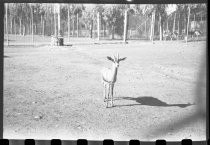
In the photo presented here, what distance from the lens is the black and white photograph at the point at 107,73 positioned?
5.88 metres

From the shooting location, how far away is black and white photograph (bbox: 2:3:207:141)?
588 cm

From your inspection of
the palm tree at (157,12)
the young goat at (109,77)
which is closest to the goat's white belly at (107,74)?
the young goat at (109,77)

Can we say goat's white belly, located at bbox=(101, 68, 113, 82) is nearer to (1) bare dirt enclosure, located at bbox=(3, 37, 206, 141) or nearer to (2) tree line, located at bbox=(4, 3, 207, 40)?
(1) bare dirt enclosure, located at bbox=(3, 37, 206, 141)

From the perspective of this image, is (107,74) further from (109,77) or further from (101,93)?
(101,93)

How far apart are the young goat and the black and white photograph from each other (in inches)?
0.6

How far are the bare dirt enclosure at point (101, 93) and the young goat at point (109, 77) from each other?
0.07m

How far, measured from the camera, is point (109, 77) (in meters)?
5.98

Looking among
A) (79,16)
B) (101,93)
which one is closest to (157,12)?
(79,16)

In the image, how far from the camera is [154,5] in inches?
233

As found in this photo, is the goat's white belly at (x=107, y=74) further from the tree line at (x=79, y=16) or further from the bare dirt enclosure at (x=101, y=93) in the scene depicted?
the tree line at (x=79, y=16)

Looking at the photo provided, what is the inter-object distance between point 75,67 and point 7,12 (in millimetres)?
1227

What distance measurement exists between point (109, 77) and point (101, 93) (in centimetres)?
26

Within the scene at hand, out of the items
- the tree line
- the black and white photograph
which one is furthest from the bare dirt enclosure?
the tree line

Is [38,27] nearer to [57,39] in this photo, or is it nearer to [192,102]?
[57,39]
